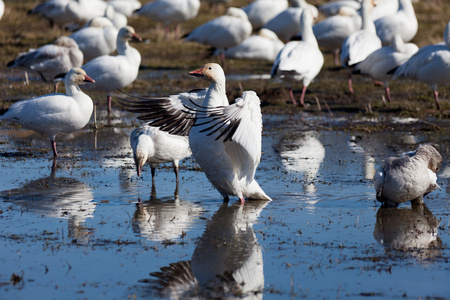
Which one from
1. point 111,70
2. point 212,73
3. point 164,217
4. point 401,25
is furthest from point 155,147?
point 401,25

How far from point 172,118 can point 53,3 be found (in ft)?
50.0

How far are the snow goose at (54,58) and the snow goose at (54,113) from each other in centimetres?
461

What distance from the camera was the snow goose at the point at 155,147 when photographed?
8000mm

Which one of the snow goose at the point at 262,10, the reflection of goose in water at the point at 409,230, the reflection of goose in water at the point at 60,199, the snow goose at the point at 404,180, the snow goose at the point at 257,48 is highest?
the snow goose at the point at 262,10

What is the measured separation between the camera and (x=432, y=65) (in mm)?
12633

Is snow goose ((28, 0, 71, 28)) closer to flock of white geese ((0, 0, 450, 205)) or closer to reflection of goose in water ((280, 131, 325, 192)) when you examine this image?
flock of white geese ((0, 0, 450, 205))

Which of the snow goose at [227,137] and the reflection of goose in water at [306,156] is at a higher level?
the snow goose at [227,137]

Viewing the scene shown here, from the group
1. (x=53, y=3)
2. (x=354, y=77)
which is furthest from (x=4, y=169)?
(x=53, y=3)

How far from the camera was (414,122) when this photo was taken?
40.0 ft

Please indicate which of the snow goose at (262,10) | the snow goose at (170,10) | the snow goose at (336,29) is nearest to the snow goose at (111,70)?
the snow goose at (336,29)

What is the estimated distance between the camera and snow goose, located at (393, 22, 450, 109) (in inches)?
496

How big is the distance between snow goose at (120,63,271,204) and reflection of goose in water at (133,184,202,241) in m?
0.43

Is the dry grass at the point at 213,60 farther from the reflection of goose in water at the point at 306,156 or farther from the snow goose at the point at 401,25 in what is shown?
the reflection of goose in water at the point at 306,156

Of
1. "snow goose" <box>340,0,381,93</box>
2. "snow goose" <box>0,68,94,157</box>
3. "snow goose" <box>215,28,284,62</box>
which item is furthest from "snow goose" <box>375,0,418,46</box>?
"snow goose" <box>0,68,94,157</box>
